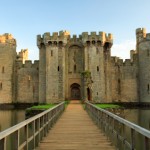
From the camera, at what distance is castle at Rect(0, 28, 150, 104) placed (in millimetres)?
40875

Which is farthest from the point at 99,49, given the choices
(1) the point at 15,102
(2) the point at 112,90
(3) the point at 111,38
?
(1) the point at 15,102

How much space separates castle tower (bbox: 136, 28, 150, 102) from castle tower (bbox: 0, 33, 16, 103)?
19238 millimetres

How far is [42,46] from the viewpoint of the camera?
43250 millimetres

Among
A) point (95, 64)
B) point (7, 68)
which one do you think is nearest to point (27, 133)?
point (95, 64)

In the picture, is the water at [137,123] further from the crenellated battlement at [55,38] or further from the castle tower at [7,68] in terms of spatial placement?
the castle tower at [7,68]

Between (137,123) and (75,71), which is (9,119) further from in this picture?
(75,71)

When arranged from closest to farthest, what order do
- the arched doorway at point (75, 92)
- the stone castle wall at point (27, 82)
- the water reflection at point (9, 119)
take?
1. the water reflection at point (9, 119)
2. the arched doorway at point (75, 92)
3. the stone castle wall at point (27, 82)

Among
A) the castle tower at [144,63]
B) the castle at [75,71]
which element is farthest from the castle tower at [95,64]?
the castle tower at [144,63]

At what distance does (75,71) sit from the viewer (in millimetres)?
42844

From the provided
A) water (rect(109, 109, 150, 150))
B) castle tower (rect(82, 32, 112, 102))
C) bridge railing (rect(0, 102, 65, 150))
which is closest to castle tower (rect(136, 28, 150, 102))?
castle tower (rect(82, 32, 112, 102))

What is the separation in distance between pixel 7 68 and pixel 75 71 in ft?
34.4

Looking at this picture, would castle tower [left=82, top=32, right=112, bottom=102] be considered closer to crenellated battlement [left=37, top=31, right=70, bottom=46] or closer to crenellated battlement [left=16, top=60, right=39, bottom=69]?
crenellated battlement [left=37, top=31, right=70, bottom=46]

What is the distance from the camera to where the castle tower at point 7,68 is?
44.1m

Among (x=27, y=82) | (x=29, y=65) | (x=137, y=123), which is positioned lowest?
(x=137, y=123)
